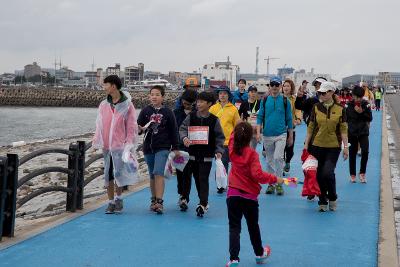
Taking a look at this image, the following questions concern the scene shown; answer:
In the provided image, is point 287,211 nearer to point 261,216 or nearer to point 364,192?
point 261,216

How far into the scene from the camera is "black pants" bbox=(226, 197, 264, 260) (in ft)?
18.1

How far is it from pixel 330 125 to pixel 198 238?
8.82 feet

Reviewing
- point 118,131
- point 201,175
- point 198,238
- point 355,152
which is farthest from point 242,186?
point 355,152

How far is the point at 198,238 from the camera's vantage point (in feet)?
22.0

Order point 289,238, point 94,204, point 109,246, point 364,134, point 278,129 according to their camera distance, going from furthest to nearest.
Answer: point 364,134, point 278,129, point 94,204, point 289,238, point 109,246

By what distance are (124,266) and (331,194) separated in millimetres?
3719

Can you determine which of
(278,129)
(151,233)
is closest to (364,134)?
(278,129)

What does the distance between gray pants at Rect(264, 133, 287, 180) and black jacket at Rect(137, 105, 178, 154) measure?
208cm

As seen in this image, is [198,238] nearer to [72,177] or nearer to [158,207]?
[158,207]

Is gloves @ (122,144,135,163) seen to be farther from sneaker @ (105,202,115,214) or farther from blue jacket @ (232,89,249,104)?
blue jacket @ (232,89,249,104)

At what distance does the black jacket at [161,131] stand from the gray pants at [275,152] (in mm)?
2084

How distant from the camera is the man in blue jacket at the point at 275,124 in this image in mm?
9489

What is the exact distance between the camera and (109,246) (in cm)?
629

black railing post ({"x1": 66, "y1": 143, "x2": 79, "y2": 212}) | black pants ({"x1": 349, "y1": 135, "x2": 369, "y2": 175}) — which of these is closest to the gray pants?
black pants ({"x1": 349, "y1": 135, "x2": 369, "y2": 175})
